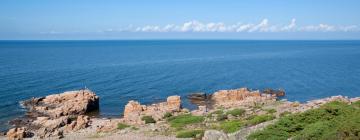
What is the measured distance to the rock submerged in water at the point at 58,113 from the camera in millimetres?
48562

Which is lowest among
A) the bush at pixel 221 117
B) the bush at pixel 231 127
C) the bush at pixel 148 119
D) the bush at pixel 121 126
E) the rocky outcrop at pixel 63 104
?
the rocky outcrop at pixel 63 104

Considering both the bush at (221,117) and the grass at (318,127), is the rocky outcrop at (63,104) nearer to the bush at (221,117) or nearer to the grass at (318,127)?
the bush at (221,117)

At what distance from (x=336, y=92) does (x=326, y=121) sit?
184ft

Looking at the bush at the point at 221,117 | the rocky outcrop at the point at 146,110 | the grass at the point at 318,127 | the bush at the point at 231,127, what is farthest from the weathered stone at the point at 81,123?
the grass at the point at 318,127

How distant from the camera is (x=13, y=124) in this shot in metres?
54.4

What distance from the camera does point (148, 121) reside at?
4638 centimetres

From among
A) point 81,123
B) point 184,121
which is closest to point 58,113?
point 81,123

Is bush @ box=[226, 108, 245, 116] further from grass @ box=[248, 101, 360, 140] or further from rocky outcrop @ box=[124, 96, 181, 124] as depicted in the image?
grass @ box=[248, 101, 360, 140]

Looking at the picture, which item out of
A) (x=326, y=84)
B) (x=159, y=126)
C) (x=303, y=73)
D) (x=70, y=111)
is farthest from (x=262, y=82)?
(x=159, y=126)

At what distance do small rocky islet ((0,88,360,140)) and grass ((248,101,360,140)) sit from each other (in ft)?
8.08

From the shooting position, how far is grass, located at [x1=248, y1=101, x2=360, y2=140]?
2448cm

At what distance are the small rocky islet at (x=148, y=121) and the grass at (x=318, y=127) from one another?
2461mm

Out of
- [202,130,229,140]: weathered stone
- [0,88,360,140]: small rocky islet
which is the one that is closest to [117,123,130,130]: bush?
[0,88,360,140]: small rocky islet

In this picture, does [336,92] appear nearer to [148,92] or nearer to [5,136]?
[148,92]
